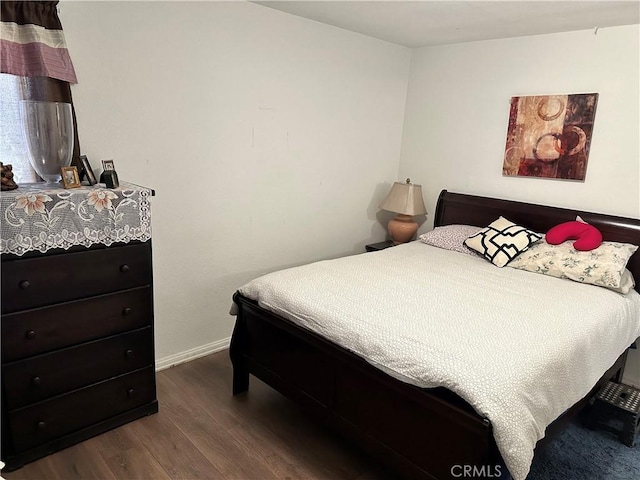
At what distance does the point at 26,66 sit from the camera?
79.7 inches

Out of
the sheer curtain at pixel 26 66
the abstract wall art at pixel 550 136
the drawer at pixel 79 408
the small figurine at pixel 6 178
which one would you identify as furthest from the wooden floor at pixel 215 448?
the abstract wall art at pixel 550 136

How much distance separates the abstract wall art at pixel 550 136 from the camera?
301 centimetres

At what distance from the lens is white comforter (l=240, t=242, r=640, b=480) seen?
160 centimetres

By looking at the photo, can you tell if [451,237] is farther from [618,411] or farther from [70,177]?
[70,177]

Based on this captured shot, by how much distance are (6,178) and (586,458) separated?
3017 mm

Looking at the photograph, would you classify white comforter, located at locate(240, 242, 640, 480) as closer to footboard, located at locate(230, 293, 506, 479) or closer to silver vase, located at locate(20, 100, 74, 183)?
footboard, located at locate(230, 293, 506, 479)

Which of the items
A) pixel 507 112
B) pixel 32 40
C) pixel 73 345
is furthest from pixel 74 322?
pixel 507 112

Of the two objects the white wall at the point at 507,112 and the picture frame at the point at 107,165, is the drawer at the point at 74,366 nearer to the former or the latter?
the picture frame at the point at 107,165

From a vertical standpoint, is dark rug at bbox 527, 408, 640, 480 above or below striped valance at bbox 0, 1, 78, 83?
below

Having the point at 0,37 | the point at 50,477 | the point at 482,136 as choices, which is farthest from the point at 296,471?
the point at 482,136

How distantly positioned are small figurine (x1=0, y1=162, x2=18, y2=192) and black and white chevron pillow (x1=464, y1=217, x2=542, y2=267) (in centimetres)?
270

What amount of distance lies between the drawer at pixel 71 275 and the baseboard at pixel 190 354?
2.85ft

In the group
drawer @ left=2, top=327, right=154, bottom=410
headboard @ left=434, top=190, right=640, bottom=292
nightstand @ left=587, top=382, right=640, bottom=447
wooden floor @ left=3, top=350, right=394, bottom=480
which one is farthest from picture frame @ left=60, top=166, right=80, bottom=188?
nightstand @ left=587, top=382, right=640, bottom=447

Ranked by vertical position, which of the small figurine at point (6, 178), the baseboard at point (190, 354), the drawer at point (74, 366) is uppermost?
the small figurine at point (6, 178)
